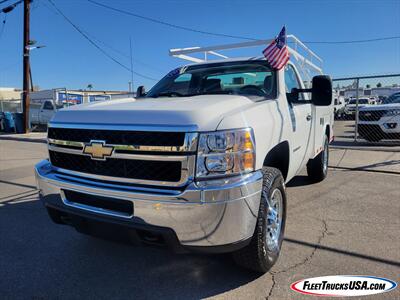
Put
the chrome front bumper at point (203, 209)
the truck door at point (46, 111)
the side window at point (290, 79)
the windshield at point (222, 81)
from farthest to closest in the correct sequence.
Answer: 1. the truck door at point (46, 111)
2. the side window at point (290, 79)
3. the windshield at point (222, 81)
4. the chrome front bumper at point (203, 209)

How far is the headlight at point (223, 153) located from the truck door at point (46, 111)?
21.0 m

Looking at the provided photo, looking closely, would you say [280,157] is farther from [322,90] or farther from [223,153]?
[223,153]

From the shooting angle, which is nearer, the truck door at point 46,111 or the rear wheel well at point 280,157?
the rear wheel well at point 280,157

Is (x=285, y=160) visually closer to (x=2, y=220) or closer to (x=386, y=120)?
(x=2, y=220)

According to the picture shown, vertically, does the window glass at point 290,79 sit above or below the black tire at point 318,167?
above

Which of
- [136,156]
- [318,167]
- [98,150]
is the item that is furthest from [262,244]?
[318,167]

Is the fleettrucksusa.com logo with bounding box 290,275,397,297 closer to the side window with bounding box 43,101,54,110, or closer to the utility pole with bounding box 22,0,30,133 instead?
the utility pole with bounding box 22,0,30,133

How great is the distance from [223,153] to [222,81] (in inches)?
71.4

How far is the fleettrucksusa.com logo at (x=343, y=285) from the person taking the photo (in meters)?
2.75

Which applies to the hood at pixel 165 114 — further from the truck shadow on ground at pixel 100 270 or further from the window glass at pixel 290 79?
the window glass at pixel 290 79

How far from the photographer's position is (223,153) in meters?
2.43

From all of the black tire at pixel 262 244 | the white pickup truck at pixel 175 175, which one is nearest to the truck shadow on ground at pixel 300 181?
the white pickup truck at pixel 175 175

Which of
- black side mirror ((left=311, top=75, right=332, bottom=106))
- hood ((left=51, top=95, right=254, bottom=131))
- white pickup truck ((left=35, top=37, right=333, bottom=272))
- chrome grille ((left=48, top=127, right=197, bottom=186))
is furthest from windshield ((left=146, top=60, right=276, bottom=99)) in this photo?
chrome grille ((left=48, top=127, right=197, bottom=186))

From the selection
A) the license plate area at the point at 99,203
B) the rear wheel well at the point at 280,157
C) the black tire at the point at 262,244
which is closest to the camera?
the license plate area at the point at 99,203
